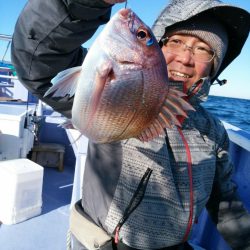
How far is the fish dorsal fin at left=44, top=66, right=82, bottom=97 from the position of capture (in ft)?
3.90

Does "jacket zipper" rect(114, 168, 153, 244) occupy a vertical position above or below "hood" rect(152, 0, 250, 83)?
below

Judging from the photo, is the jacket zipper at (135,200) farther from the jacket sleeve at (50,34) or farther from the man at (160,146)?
the jacket sleeve at (50,34)

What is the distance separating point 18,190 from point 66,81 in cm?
292

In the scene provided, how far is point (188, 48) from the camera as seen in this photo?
81.6 inches

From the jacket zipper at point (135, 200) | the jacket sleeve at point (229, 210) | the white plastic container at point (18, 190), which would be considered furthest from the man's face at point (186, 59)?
the white plastic container at point (18, 190)

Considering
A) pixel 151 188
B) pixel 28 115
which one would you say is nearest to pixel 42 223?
pixel 28 115

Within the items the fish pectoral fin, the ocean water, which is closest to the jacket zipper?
the fish pectoral fin

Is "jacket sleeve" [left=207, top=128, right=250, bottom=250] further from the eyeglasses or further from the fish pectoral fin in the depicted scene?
the fish pectoral fin

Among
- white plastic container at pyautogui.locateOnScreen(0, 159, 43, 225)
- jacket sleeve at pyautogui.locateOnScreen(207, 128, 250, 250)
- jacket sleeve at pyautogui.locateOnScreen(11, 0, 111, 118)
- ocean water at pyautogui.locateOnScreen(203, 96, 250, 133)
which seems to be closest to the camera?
jacket sleeve at pyautogui.locateOnScreen(11, 0, 111, 118)

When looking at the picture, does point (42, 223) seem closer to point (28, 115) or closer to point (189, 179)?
point (28, 115)

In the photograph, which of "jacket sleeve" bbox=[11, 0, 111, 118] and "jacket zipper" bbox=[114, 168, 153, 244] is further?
"jacket zipper" bbox=[114, 168, 153, 244]

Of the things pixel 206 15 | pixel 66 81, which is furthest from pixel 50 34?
pixel 206 15

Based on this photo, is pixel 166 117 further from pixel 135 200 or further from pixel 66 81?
pixel 135 200

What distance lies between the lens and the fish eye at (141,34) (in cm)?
118
